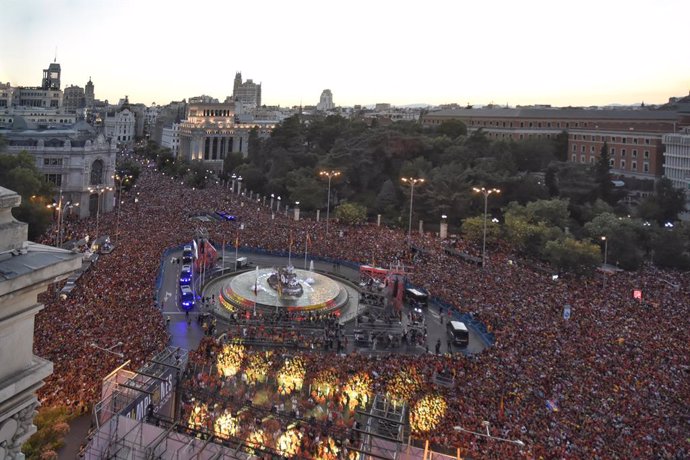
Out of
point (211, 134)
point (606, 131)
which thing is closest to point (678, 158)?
point (606, 131)

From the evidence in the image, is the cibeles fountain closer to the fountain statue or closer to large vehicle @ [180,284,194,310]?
the fountain statue

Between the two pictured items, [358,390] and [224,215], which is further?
[224,215]

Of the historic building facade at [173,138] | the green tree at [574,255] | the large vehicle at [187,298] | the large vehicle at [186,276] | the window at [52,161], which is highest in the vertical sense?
the historic building facade at [173,138]

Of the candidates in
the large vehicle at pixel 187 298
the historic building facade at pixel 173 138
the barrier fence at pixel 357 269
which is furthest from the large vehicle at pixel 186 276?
the historic building facade at pixel 173 138

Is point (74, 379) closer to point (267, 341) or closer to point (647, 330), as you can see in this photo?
point (267, 341)

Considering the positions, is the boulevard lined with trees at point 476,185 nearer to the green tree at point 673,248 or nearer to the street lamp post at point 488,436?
the green tree at point 673,248

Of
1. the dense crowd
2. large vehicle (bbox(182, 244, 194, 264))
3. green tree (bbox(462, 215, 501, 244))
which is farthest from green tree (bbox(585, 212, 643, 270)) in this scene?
large vehicle (bbox(182, 244, 194, 264))

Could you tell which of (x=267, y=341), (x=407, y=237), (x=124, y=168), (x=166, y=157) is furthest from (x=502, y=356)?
(x=166, y=157)

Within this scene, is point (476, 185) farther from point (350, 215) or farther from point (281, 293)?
point (281, 293)
